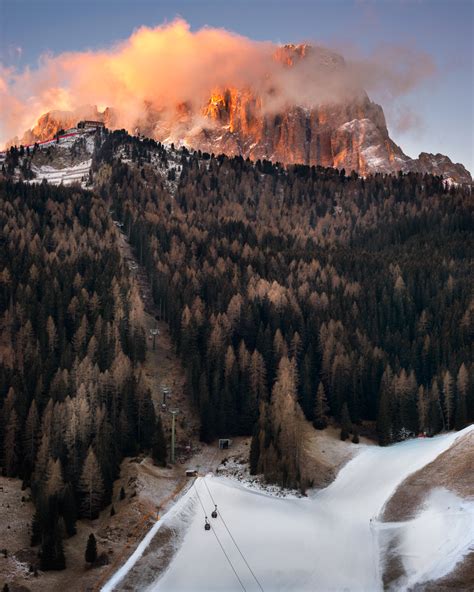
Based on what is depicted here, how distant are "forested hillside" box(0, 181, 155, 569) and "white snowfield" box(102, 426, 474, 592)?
35.6ft

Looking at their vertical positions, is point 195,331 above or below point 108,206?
below

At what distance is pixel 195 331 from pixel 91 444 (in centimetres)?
4268

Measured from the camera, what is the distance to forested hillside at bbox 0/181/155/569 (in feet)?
226

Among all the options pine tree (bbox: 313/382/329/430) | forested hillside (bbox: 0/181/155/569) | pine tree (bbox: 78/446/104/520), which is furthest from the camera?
pine tree (bbox: 313/382/329/430)

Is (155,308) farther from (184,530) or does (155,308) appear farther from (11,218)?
(184,530)

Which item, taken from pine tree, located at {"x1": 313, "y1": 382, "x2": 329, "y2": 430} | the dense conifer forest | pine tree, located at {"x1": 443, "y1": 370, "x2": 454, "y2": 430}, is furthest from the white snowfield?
pine tree, located at {"x1": 313, "y1": 382, "x2": 329, "y2": 430}

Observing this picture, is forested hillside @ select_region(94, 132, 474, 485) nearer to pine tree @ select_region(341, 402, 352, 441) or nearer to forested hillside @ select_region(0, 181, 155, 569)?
pine tree @ select_region(341, 402, 352, 441)

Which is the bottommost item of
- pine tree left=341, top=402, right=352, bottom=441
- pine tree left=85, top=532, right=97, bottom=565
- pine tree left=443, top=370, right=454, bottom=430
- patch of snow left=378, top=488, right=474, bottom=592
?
pine tree left=85, top=532, right=97, bottom=565

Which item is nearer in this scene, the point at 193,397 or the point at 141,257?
the point at 193,397

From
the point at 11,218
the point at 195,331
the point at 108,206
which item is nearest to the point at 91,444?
the point at 195,331

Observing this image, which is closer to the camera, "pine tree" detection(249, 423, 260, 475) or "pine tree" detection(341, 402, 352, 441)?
"pine tree" detection(249, 423, 260, 475)

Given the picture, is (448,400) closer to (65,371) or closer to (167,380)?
(167,380)

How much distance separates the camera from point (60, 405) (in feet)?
270

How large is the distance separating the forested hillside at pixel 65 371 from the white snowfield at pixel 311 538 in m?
A: 10.9
